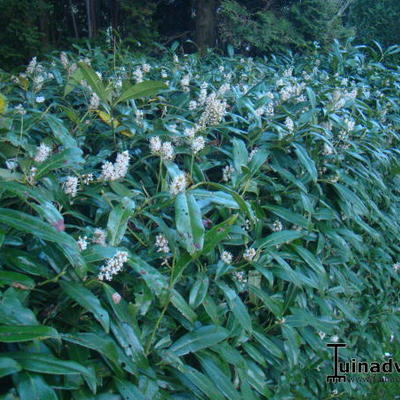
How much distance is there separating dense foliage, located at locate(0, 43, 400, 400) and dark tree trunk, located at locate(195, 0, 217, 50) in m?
3.59

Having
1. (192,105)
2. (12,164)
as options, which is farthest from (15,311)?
(192,105)

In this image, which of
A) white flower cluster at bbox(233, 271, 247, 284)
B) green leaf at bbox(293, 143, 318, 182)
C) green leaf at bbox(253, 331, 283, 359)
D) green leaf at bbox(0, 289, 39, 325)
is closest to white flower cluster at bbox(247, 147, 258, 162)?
green leaf at bbox(293, 143, 318, 182)

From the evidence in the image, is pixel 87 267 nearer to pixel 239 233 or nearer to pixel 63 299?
pixel 63 299

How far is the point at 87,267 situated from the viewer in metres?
1.39

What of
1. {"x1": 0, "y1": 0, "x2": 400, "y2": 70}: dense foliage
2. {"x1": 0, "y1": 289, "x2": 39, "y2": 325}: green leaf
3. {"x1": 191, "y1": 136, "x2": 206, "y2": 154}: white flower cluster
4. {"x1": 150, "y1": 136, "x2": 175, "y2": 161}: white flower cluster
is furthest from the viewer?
{"x1": 0, "y1": 0, "x2": 400, "y2": 70}: dense foliage

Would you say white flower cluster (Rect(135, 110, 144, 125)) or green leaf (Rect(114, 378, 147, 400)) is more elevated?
white flower cluster (Rect(135, 110, 144, 125))

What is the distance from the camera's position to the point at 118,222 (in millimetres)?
1544

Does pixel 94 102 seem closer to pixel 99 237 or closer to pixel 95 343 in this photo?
pixel 99 237

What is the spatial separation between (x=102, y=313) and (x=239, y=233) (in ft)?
2.39

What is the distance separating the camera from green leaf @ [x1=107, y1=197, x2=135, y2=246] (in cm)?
153

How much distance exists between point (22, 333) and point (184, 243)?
1.85 ft

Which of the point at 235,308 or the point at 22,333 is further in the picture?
the point at 235,308

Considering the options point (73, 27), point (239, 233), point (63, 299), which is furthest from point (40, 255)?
point (73, 27)

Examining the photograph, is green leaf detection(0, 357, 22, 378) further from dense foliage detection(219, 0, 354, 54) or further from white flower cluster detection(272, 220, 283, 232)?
dense foliage detection(219, 0, 354, 54)
